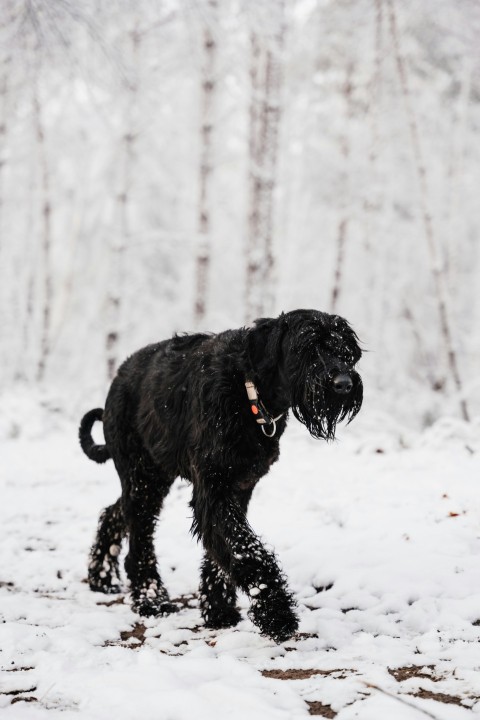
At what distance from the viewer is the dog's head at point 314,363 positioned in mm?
3273

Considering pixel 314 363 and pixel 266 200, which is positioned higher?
pixel 266 200

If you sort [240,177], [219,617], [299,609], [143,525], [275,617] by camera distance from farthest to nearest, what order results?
[240,177]
[143,525]
[299,609]
[219,617]
[275,617]

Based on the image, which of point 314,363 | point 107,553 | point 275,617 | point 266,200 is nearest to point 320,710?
point 275,617

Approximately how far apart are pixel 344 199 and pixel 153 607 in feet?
38.1

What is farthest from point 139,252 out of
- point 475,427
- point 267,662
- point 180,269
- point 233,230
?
point 267,662

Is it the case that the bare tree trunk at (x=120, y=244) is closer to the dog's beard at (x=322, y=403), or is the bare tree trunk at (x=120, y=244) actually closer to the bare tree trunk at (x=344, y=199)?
the bare tree trunk at (x=344, y=199)

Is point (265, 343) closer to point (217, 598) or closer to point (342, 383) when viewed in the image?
point (342, 383)

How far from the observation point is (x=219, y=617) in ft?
11.3

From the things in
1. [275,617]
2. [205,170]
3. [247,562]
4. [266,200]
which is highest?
[205,170]

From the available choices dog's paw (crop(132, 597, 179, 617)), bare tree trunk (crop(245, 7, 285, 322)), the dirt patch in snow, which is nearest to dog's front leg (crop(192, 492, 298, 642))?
dog's paw (crop(132, 597, 179, 617))

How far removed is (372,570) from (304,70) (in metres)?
14.2

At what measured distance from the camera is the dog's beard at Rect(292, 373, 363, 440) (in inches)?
129

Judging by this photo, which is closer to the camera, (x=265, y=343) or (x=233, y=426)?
(x=233, y=426)

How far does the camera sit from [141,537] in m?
4.00
